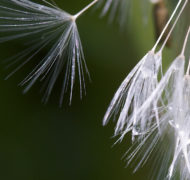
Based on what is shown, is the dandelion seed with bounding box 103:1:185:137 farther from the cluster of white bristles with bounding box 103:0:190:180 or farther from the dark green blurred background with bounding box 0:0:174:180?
the dark green blurred background with bounding box 0:0:174:180

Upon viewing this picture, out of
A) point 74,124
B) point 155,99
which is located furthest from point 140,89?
point 74,124

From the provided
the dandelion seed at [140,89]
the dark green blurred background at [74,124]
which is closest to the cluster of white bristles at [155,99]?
the dandelion seed at [140,89]

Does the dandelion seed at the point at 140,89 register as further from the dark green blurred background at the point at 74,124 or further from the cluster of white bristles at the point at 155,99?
the dark green blurred background at the point at 74,124

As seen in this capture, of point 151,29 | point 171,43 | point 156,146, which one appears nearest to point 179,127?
point 156,146

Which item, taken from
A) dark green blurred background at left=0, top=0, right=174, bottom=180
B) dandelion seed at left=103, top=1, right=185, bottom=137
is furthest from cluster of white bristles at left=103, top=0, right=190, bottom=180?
dark green blurred background at left=0, top=0, right=174, bottom=180

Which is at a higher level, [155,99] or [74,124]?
[155,99]

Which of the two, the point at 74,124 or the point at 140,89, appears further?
the point at 74,124

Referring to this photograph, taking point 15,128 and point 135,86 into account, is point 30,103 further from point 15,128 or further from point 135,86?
point 135,86

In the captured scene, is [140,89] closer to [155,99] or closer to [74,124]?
[155,99]
